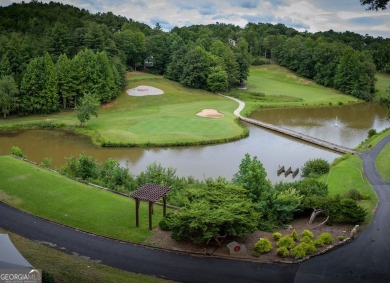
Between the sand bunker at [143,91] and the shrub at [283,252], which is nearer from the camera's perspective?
the shrub at [283,252]

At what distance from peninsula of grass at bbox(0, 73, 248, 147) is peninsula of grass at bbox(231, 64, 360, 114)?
274 inches

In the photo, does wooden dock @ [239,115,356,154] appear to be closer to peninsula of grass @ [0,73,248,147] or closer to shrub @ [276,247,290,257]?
peninsula of grass @ [0,73,248,147]

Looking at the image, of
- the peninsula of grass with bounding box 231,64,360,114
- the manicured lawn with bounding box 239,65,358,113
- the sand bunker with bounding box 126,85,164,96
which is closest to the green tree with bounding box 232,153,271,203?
the peninsula of grass with bounding box 231,64,360,114

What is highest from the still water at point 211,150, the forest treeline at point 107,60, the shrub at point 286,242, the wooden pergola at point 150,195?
the forest treeline at point 107,60

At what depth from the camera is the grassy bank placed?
55.9ft

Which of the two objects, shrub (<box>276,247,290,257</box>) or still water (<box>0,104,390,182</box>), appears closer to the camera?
shrub (<box>276,247,290,257</box>)

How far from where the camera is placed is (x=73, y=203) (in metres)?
25.8

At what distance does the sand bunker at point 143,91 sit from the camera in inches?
2872

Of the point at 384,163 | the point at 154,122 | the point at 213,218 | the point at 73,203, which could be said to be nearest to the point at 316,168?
the point at 384,163

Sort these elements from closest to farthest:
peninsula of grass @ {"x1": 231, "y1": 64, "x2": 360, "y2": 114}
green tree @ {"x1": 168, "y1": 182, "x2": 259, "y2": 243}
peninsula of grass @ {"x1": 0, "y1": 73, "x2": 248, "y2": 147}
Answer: green tree @ {"x1": 168, "y1": 182, "x2": 259, "y2": 243} → peninsula of grass @ {"x1": 0, "y1": 73, "x2": 248, "y2": 147} → peninsula of grass @ {"x1": 231, "y1": 64, "x2": 360, "y2": 114}

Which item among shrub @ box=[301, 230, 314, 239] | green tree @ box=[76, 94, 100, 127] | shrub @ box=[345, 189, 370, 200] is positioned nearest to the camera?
shrub @ box=[301, 230, 314, 239]

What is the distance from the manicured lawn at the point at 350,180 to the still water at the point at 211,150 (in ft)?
11.7

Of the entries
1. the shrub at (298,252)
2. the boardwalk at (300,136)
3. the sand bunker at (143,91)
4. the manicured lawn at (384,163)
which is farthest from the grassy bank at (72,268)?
the sand bunker at (143,91)

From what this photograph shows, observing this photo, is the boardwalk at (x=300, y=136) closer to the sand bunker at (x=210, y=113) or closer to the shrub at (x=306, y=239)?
the sand bunker at (x=210, y=113)
